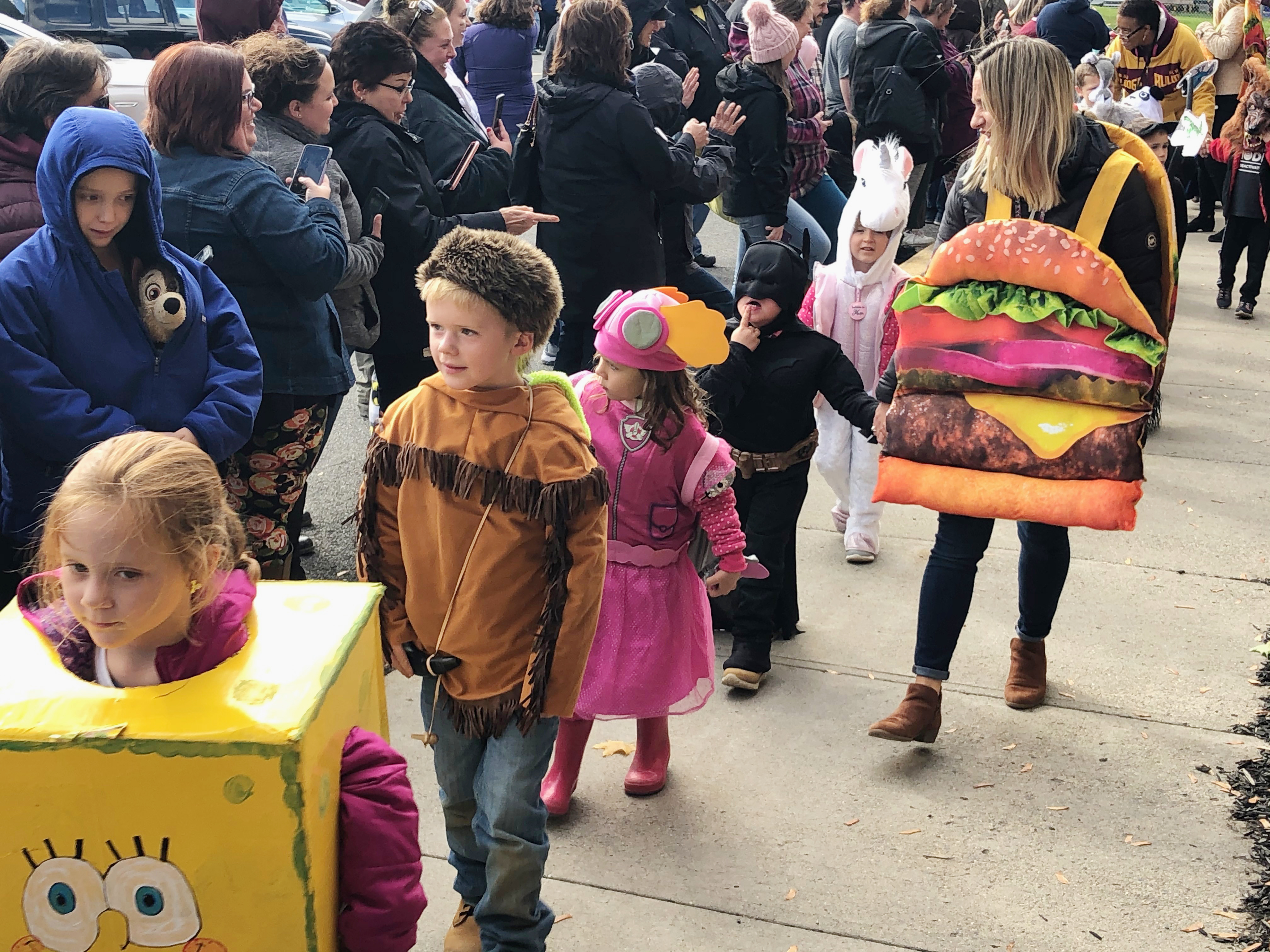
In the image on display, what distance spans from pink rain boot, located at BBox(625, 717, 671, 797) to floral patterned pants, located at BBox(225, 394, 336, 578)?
1369 millimetres

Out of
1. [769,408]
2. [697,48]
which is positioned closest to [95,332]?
[769,408]

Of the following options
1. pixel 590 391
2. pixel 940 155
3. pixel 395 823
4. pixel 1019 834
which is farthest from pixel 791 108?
pixel 395 823

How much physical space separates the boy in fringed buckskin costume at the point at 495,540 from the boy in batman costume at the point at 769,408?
4.54ft

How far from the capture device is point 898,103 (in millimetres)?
7965

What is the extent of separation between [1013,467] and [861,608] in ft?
4.48

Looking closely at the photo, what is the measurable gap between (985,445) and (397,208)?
2240 mm

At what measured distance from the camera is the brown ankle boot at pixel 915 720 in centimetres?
370

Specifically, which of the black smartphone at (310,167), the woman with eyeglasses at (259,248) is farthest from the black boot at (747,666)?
the black smartphone at (310,167)

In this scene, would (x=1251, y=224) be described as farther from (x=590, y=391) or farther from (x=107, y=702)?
(x=107, y=702)

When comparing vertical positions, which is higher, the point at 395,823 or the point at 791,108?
the point at 791,108

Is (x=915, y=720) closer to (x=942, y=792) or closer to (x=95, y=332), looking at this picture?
(x=942, y=792)

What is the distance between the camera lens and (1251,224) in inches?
326

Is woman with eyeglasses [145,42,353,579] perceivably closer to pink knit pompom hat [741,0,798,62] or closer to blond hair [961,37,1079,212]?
blond hair [961,37,1079,212]

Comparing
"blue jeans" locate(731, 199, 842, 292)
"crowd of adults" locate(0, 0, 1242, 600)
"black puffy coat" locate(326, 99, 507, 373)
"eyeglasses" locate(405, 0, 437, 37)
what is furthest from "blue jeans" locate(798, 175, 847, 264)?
"black puffy coat" locate(326, 99, 507, 373)
